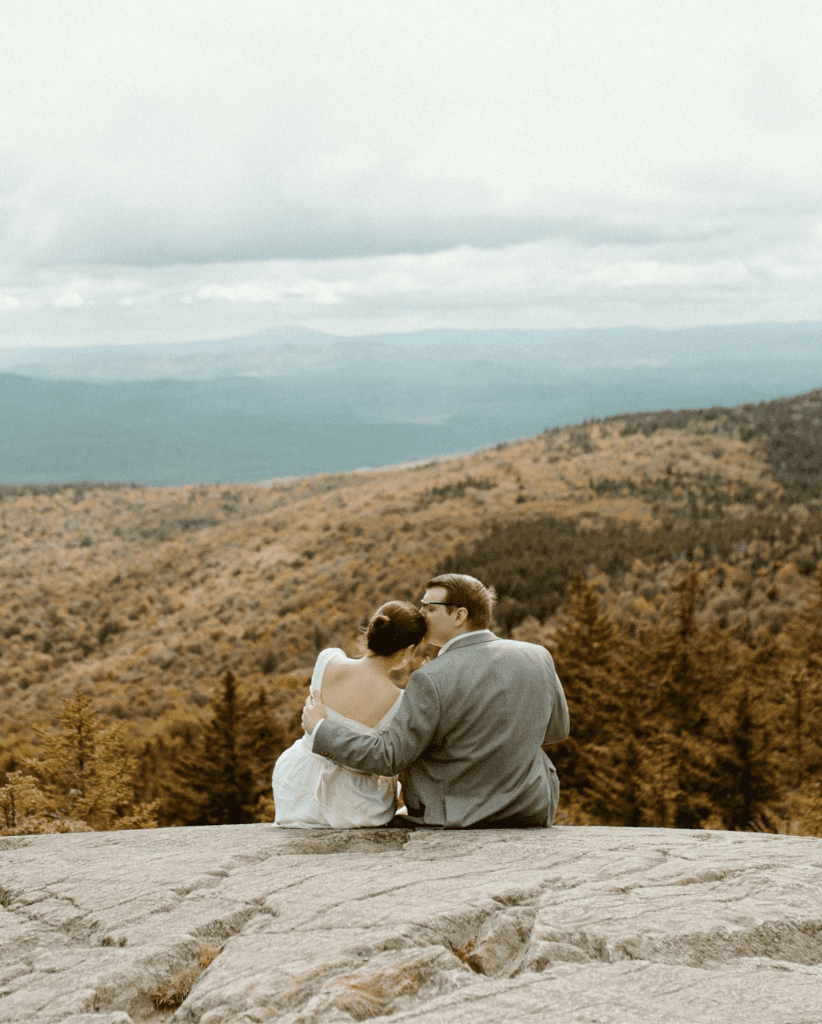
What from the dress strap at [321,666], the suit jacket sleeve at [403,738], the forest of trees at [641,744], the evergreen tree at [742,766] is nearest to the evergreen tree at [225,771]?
the forest of trees at [641,744]

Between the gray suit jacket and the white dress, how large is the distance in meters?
0.19

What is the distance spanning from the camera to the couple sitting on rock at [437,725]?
5.41m

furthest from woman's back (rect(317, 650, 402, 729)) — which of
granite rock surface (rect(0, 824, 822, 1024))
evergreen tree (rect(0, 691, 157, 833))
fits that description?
evergreen tree (rect(0, 691, 157, 833))

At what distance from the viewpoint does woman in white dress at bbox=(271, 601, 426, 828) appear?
5582mm

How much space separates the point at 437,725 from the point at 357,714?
1.93 feet

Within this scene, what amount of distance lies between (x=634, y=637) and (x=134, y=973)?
28831 millimetres

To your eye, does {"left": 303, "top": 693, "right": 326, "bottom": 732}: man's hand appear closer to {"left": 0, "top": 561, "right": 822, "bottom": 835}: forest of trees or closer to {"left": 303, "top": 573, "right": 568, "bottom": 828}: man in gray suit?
{"left": 303, "top": 573, "right": 568, "bottom": 828}: man in gray suit

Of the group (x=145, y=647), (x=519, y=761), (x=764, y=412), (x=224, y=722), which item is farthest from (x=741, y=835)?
(x=764, y=412)

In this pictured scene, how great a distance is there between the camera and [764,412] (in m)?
76.6

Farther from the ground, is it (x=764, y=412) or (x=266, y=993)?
(x=764, y=412)

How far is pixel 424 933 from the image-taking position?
385cm

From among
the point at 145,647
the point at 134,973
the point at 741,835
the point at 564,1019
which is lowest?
the point at 145,647

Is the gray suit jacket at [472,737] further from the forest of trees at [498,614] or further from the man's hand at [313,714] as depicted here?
the forest of trees at [498,614]

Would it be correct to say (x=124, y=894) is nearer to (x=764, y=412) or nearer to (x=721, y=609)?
(x=721, y=609)
